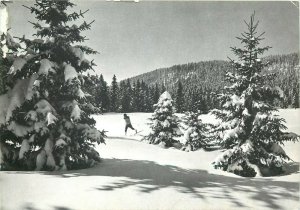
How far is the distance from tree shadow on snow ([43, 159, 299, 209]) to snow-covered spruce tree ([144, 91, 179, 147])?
8.81 m

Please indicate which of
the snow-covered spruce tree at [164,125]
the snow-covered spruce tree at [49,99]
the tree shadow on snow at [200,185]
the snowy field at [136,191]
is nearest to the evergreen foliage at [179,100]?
the snow-covered spruce tree at [164,125]

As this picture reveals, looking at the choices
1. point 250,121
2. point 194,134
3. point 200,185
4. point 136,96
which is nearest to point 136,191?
point 200,185

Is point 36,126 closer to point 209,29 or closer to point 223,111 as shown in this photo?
point 209,29

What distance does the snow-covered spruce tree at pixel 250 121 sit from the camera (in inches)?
431

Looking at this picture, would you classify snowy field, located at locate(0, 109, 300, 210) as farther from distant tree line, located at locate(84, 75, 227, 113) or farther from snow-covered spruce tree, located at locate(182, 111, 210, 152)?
distant tree line, located at locate(84, 75, 227, 113)

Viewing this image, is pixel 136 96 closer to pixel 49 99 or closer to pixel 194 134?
pixel 194 134

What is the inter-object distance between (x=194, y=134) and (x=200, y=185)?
860cm

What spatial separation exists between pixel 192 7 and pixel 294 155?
6.73 m

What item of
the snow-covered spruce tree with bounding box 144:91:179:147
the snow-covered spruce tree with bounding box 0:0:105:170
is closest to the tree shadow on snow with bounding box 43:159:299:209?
the snow-covered spruce tree with bounding box 0:0:105:170

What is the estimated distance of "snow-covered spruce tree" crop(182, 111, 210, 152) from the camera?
1489cm

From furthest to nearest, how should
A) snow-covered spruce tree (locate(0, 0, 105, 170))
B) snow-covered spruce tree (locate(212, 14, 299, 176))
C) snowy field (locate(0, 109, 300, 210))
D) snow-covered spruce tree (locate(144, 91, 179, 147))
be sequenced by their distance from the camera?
snow-covered spruce tree (locate(144, 91, 179, 147)), snow-covered spruce tree (locate(212, 14, 299, 176)), snow-covered spruce tree (locate(0, 0, 105, 170)), snowy field (locate(0, 109, 300, 210))

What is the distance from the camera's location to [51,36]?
9.27 meters

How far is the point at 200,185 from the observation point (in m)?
7.27

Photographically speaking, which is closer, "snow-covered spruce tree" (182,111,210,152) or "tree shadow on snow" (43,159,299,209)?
"tree shadow on snow" (43,159,299,209)
